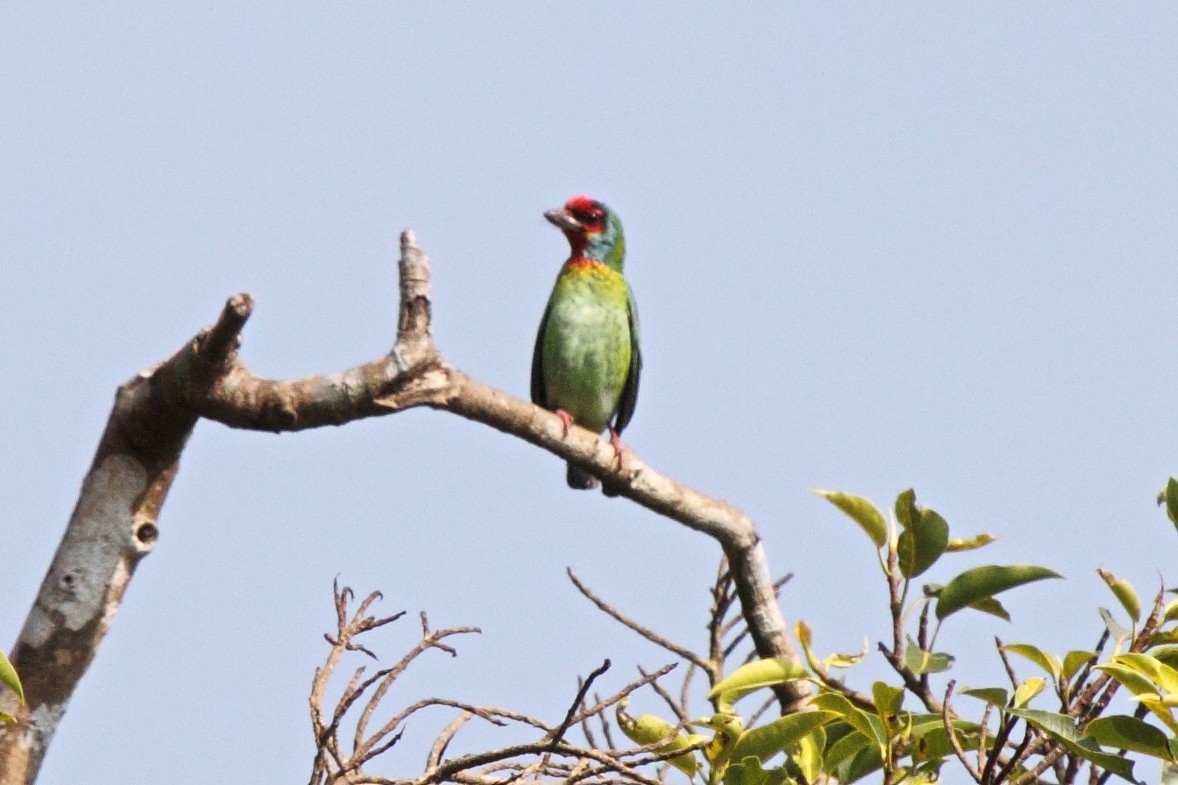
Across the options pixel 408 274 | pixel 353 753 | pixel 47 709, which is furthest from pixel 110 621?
pixel 408 274

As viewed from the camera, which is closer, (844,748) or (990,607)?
(844,748)

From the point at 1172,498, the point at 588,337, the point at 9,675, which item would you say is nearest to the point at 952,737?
the point at 1172,498

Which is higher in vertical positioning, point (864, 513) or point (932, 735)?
point (864, 513)

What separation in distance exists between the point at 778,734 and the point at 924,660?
28 centimetres

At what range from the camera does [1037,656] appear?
254 cm

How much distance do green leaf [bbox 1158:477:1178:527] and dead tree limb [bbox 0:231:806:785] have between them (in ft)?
4.40

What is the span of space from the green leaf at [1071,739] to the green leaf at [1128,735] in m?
0.02

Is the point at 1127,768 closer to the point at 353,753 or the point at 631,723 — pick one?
the point at 631,723

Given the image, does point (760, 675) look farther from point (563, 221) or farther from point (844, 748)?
point (563, 221)

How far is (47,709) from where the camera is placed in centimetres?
276

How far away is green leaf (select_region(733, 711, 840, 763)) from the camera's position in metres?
2.55

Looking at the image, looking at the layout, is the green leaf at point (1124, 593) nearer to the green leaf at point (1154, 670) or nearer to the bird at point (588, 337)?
the green leaf at point (1154, 670)

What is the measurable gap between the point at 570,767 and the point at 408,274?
1.02 m

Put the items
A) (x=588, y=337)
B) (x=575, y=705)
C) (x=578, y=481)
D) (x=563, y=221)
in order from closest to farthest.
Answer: (x=575, y=705)
(x=588, y=337)
(x=578, y=481)
(x=563, y=221)
